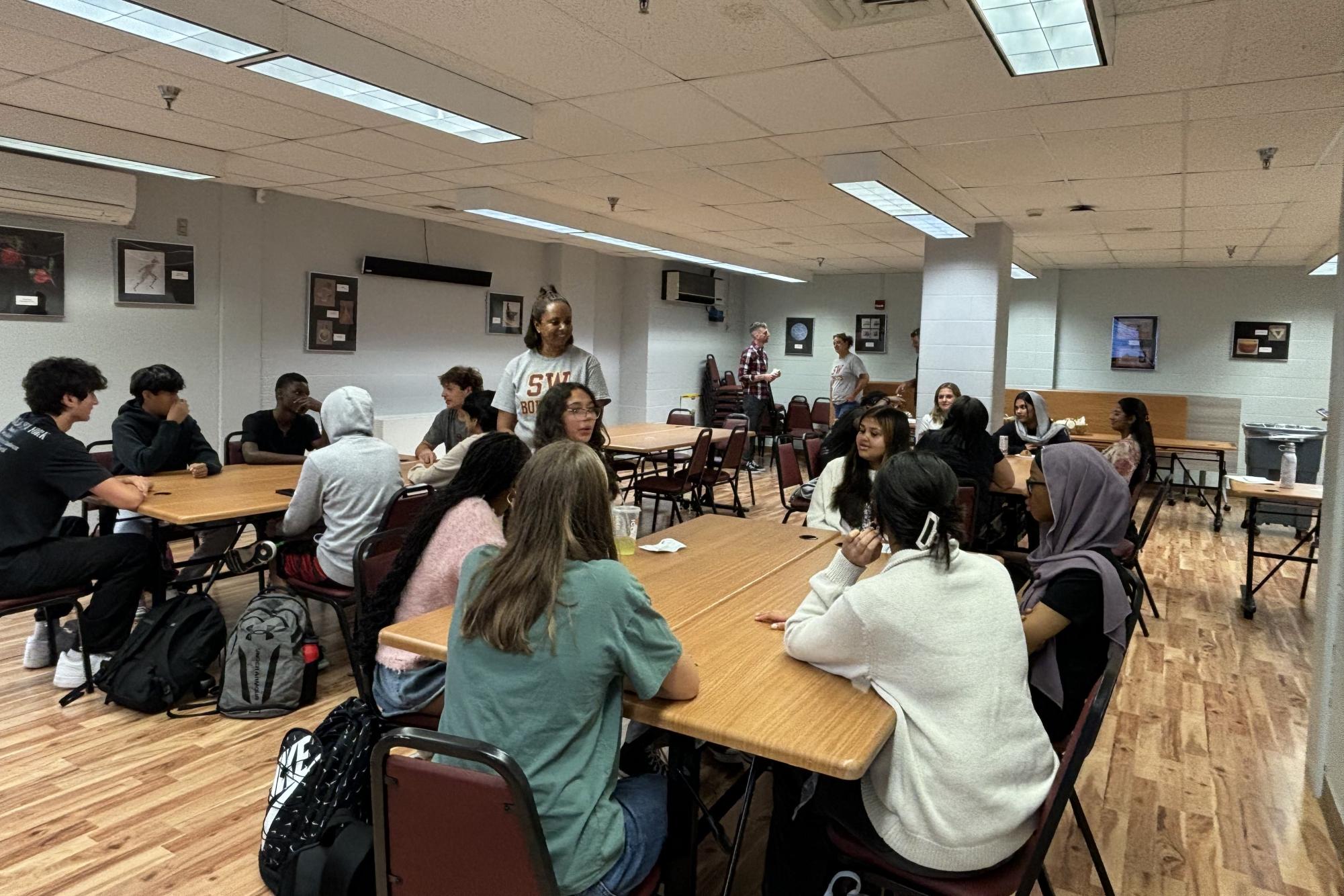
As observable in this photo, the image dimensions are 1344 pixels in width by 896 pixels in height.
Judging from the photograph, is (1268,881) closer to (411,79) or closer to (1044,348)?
(411,79)

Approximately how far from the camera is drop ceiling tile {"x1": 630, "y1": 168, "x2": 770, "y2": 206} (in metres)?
5.59

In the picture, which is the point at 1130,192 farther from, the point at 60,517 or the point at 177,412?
the point at 60,517

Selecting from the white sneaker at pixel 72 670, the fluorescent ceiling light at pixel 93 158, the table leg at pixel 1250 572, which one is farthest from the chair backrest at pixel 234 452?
the table leg at pixel 1250 572

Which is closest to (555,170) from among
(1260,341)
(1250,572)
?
(1250,572)

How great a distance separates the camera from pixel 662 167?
17.8 feet

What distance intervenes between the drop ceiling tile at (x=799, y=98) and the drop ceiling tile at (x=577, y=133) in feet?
2.44

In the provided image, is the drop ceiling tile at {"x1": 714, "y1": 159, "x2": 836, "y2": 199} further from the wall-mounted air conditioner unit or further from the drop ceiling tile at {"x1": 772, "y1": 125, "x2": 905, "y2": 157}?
the wall-mounted air conditioner unit

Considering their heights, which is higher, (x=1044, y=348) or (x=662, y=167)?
(x=662, y=167)

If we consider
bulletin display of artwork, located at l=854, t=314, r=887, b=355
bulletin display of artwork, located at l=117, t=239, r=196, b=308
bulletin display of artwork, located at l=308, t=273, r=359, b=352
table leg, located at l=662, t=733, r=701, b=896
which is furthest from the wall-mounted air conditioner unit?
bulletin display of artwork, located at l=854, t=314, r=887, b=355

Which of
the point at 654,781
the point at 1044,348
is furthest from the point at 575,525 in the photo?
the point at 1044,348

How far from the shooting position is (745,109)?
402 centimetres

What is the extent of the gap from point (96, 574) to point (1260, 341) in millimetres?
11056

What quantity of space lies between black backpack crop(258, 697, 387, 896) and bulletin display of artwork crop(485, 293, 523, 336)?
7151mm

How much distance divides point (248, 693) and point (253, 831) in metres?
0.90
